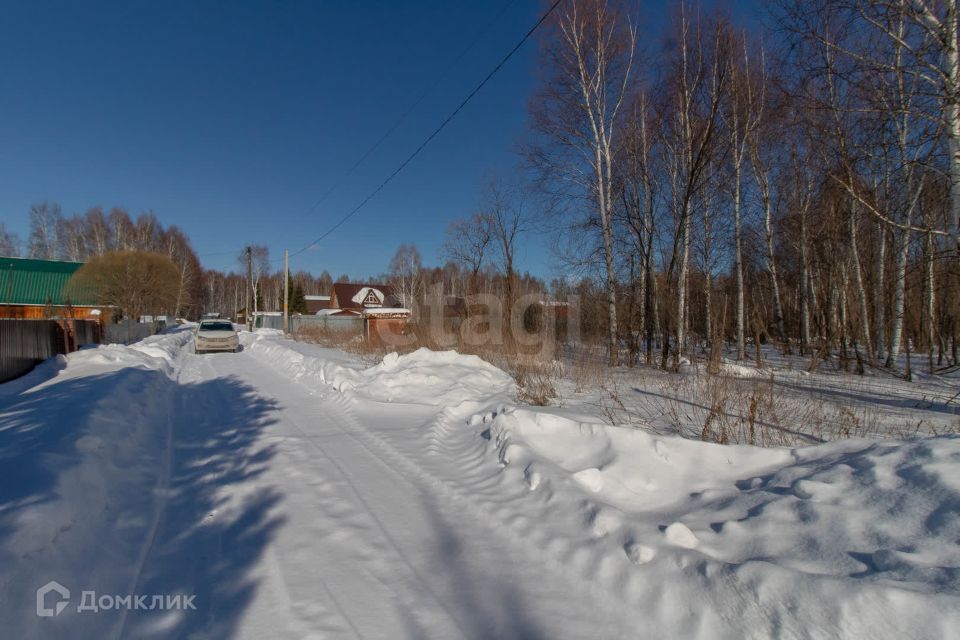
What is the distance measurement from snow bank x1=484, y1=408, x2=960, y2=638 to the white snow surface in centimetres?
1

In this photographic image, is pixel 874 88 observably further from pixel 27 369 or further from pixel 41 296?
pixel 41 296

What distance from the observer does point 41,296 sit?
132 feet

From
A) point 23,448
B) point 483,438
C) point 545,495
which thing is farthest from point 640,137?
point 23,448

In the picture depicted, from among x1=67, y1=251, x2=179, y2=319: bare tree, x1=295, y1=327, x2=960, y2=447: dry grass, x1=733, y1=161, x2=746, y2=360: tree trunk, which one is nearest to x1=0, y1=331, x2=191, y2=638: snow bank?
x1=295, y1=327, x2=960, y2=447: dry grass

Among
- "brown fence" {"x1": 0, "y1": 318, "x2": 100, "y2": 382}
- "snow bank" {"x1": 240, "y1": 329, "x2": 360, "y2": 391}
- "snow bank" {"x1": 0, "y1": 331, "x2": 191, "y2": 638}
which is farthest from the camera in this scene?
"brown fence" {"x1": 0, "y1": 318, "x2": 100, "y2": 382}

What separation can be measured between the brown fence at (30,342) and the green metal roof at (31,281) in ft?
101

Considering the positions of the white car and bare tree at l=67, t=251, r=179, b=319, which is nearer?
the white car

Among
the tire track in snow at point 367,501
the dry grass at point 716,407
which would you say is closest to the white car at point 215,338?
the dry grass at point 716,407

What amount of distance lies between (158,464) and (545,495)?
4292mm

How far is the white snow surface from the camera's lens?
7.24 feet

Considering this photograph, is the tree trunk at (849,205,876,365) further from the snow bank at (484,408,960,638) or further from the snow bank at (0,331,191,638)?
the snow bank at (0,331,191,638)

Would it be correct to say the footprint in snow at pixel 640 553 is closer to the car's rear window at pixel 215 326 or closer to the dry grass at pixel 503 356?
the dry grass at pixel 503 356

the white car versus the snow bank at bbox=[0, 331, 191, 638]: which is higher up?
the white car

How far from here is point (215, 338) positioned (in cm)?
1977
